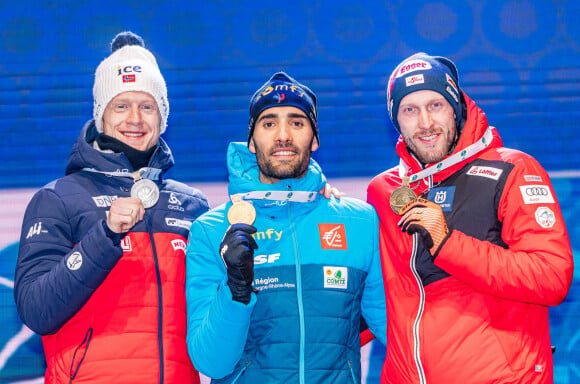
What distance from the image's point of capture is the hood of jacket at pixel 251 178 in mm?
2832

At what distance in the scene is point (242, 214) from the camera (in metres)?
2.48

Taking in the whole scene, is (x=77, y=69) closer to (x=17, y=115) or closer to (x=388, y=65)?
(x=17, y=115)

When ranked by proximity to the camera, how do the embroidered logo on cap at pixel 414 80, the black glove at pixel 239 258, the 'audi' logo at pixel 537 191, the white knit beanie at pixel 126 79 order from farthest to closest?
the white knit beanie at pixel 126 79 → the embroidered logo on cap at pixel 414 80 → the 'audi' logo at pixel 537 191 → the black glove at pixel 239 258

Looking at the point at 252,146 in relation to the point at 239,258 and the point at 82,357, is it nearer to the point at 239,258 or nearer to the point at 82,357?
the point at 239,258

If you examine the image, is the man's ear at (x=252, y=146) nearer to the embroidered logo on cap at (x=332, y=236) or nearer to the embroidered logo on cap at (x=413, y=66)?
the embroidered logo on cap at (x=332, y=236)

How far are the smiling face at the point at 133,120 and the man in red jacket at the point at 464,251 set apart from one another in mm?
1198

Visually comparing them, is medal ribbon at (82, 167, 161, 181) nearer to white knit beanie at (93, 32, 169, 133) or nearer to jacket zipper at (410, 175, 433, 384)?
white knit beanie at (93, 32, 169, 133)

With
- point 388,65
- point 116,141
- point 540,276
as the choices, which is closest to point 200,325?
point 116,141

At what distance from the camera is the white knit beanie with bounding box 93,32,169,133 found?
3.11 metres

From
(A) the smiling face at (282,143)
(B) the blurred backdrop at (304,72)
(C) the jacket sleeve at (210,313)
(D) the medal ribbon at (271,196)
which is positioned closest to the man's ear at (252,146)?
(A) the smiling face at (282,143)

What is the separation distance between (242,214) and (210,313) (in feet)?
1.35

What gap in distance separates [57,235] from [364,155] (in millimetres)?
2324

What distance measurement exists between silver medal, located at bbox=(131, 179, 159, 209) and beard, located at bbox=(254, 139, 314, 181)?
50 cm

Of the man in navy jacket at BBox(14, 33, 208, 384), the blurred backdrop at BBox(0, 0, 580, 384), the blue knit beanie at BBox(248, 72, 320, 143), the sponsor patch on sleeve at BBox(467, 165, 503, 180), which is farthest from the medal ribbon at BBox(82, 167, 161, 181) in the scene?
the sponsor patch on sleeve at BBox(467, 165, 503, 180)
